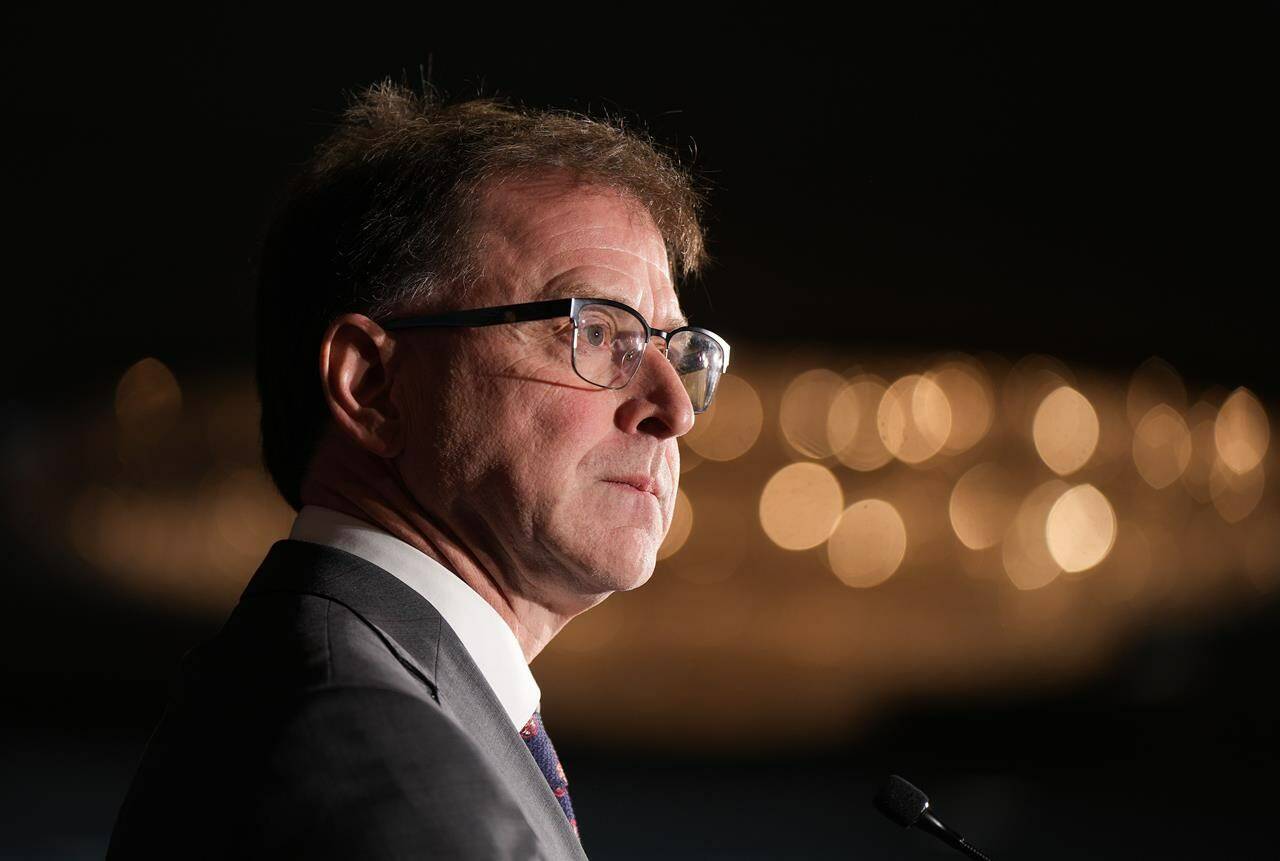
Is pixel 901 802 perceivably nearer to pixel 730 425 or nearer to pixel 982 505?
pixel 730 425

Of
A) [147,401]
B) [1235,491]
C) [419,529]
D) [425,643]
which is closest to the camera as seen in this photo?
[425,643]

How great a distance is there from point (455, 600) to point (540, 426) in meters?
0.13

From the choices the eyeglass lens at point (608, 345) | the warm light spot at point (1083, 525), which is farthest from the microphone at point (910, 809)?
the warm light spot at point (1083, 525)

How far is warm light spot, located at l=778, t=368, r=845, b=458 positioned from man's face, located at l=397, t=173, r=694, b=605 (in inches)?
113

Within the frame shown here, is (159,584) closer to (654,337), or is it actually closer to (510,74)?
(510,74)

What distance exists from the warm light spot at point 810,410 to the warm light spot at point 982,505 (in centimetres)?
44

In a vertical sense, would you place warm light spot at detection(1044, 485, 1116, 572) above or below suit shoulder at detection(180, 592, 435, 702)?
below

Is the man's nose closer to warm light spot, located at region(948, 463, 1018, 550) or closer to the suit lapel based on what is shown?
the suit lapel

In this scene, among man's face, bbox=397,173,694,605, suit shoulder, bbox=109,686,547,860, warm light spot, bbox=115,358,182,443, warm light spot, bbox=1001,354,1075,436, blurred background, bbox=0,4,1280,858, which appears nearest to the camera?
suit shoulder, bbox=109,686,547,860

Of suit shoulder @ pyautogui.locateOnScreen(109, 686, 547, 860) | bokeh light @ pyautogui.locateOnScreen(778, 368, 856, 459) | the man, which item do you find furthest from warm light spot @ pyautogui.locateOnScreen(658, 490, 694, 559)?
suit shoulder @ pyautogui.locateOnScreen(109, 686, 547, 860)

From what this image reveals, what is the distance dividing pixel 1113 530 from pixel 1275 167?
3.94ft

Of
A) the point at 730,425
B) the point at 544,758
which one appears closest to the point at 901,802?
the point at 544,758

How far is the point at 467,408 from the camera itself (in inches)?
32.9

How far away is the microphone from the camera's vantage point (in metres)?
0.87
